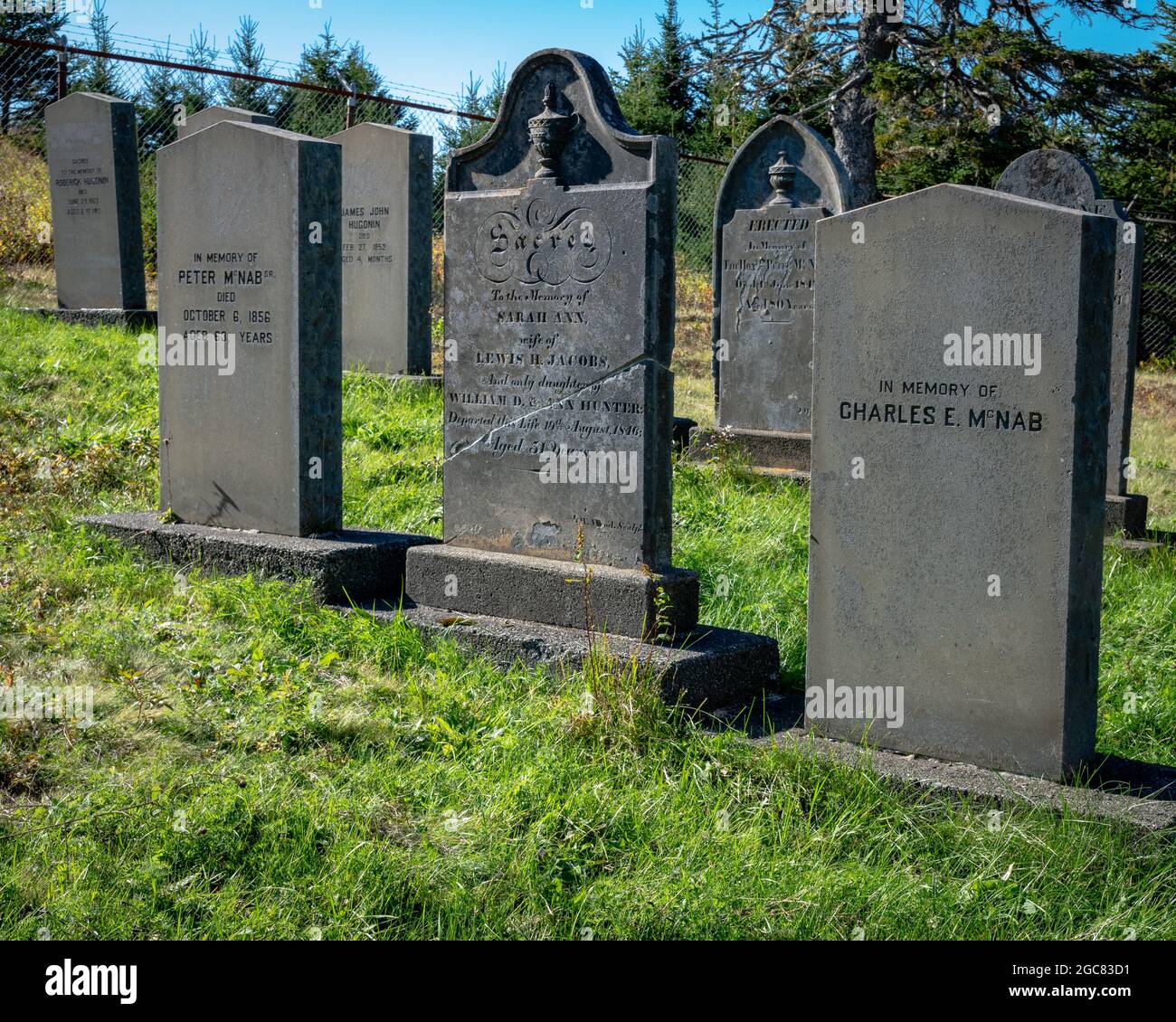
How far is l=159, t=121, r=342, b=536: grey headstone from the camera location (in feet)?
17.6

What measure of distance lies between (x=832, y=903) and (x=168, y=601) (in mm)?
3267

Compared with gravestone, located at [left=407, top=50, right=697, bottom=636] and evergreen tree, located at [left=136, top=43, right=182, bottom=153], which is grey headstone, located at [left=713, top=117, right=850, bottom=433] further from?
evergreen tree, located at [left=136, top=43, right=182, bottom=153]

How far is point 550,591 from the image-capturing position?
15.4ft

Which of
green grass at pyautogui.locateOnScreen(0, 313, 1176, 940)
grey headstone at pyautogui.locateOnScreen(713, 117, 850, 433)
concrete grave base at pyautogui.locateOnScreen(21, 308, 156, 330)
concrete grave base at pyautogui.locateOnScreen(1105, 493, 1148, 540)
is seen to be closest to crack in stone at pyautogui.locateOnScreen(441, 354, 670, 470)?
green grass at pyautogui.locateOnScreen(0, 313, 1176, 940)

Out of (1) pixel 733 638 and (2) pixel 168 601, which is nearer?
(1) pixel 733 638

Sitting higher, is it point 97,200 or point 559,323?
point 97,200

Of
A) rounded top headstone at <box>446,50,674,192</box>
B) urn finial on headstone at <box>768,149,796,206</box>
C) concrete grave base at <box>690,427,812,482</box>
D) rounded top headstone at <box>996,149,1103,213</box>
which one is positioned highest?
urn finial on headstone at <box>768,149,796,206</box>

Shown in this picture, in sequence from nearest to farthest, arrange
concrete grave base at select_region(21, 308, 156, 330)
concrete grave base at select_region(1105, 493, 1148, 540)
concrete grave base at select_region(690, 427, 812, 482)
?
concrete grave base at select_region(1105, 493, 1148, 540), concrete grave base at select_region(690, 427, 812, 482), concrete grave base at select_region(21, 308, 156, 330)

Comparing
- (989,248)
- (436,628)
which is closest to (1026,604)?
(989,248)

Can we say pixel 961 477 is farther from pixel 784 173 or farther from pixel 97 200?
pixel 97 200

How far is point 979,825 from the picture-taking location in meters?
3.42

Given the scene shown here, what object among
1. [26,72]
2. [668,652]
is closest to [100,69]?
[26,72]

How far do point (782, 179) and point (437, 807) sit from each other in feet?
20.9
